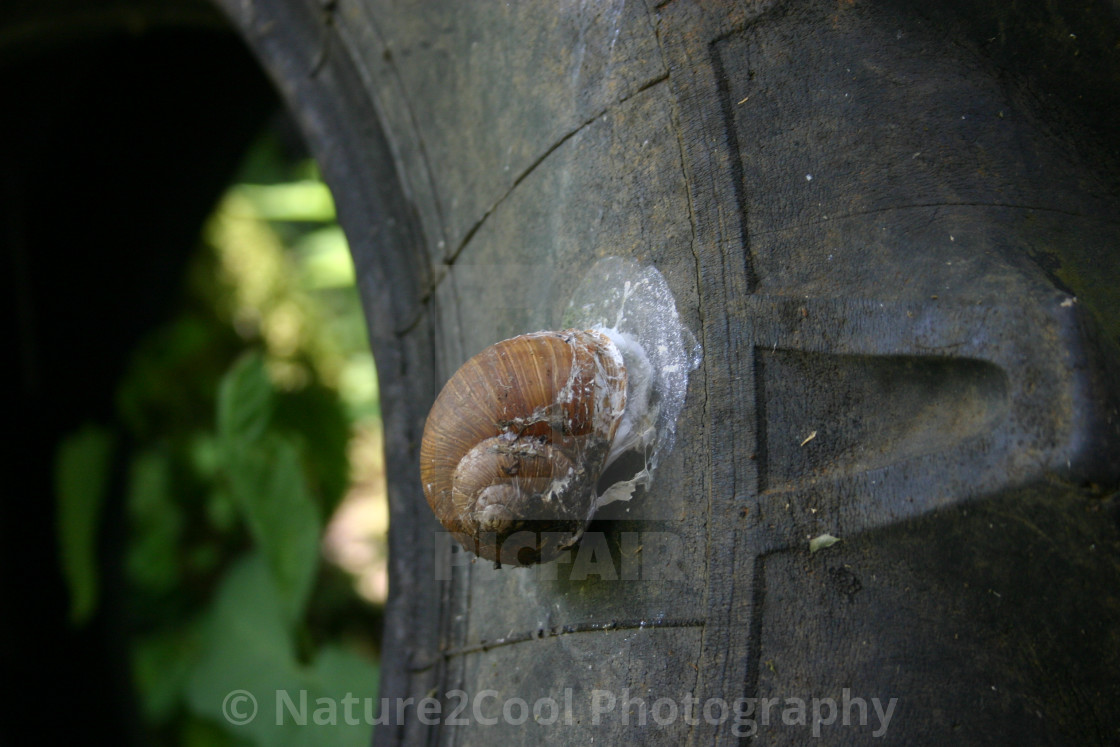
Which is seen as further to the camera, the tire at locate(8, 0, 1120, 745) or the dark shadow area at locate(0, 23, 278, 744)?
the dark shadow area at locate(0, 23, 278, 744)

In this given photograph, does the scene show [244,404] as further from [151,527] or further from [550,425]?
[550,425]

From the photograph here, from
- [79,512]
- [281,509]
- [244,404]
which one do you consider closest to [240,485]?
[281,509]

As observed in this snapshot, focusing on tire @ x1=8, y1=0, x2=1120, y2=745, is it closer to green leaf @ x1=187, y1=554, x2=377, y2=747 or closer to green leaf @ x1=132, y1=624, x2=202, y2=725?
green leaf @ x1=187, y1=554, x2=377, y2=747

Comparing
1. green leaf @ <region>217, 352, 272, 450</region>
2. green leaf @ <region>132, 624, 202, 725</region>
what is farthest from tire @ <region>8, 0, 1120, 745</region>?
green leaf @ <region>132, 624, 202, 725</region>

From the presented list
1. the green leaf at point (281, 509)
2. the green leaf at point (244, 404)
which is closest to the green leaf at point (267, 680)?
the green leaf at point (281, 509)

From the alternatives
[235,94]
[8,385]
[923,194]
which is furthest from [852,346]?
[8,385]

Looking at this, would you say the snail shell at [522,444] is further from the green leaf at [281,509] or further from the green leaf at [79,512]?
the green leaf at [79,512]
